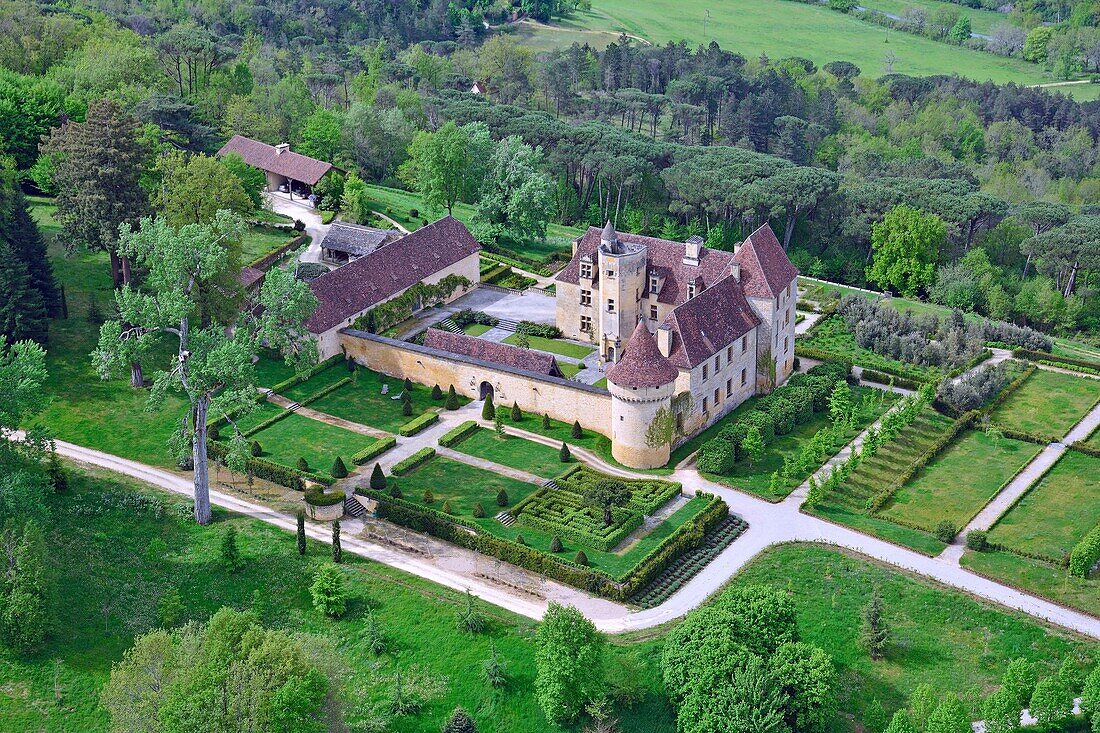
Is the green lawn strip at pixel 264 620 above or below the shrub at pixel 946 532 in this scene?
below

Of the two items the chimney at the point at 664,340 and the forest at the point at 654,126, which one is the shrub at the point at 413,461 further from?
the forest at the point at 654,126

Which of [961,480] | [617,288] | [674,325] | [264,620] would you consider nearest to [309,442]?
[264,620]

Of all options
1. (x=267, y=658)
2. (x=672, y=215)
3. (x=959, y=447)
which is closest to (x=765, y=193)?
(x=672, y=215)

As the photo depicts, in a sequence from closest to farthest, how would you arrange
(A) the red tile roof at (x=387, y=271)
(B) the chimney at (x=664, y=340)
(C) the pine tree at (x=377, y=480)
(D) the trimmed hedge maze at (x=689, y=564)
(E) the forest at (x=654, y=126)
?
(D) the trimmed hedge maze at (x=689, y=564) < (C) the pine tree at (x=377, y=480) < (B) the chimney at (x=664, y=340) < (A) the red tile roof at (x=387, y=271) < (E) the forest at (x=654, y=126)

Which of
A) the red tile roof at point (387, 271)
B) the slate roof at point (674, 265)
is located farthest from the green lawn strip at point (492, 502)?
the slate roof at point (674, 265)

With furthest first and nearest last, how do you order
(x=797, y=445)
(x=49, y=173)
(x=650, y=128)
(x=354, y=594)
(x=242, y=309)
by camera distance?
(x=650, y=128), (x=49, y=173), (x=242, y=309), (x=797, y=445), (x=354, y=594)

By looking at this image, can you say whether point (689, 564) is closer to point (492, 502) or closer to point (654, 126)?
point (492, 502)

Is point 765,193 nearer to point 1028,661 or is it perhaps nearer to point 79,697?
point 1028,661
